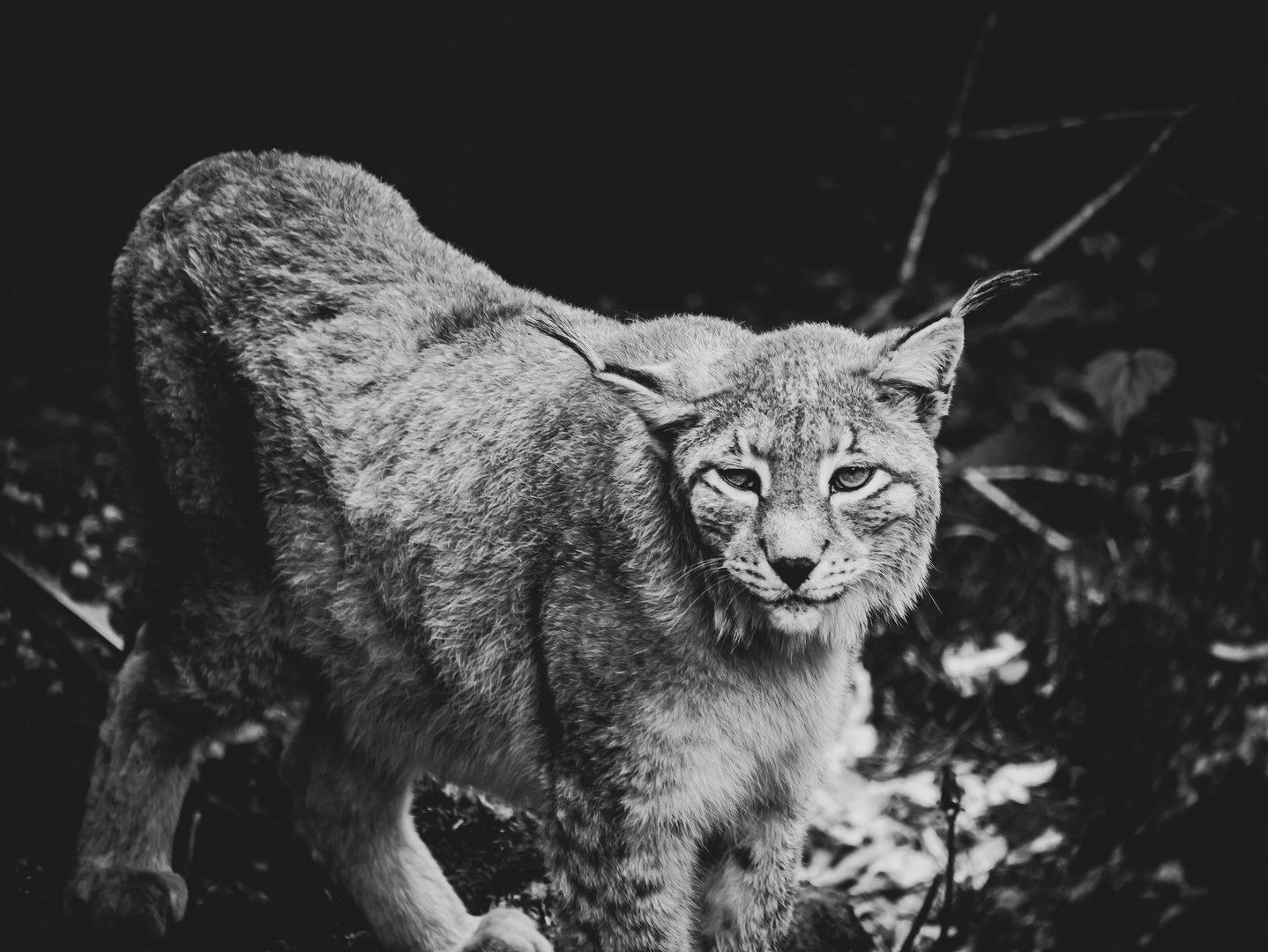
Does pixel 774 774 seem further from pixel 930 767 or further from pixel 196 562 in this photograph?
pixel 930 767

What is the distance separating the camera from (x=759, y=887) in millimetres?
3371

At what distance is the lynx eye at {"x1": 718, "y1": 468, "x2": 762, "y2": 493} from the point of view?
2932 millimetres

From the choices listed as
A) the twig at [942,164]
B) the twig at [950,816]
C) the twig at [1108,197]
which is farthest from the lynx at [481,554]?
the twig at [1108,197]

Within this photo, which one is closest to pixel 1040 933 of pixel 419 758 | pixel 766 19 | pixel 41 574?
pixel 419 758

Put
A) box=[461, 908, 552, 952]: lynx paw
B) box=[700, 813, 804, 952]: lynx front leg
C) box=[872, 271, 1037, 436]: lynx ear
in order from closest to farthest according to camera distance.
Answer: box=[872, 271, 1037, 436]: lynx ear < box=[700, 813, 804, 952]: lynx front leg < box=[461, 908, 552, 952]: lynx paw

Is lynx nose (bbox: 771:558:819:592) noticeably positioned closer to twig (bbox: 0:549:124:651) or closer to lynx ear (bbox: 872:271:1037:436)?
lynx ear (bbox: 872:271:1037:436)

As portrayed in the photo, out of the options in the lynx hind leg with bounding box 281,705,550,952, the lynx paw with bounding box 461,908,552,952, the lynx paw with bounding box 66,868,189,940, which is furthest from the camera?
the lynx hind leg with bounding box 281,705,550,952

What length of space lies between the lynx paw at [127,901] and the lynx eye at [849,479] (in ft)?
8.24

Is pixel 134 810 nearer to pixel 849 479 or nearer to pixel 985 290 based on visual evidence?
pixel 849 479

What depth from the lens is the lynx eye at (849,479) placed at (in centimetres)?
295

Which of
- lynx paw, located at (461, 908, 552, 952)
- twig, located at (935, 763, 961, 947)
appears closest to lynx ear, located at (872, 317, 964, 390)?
twig, located at (935, 763, 961, 947)

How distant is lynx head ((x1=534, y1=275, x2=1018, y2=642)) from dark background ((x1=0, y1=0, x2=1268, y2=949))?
65.2 inches

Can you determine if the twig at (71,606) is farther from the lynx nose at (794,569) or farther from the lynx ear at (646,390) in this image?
the lynx nose at (794,569)

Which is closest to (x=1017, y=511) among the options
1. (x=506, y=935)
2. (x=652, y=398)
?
(x=506, y=935)
